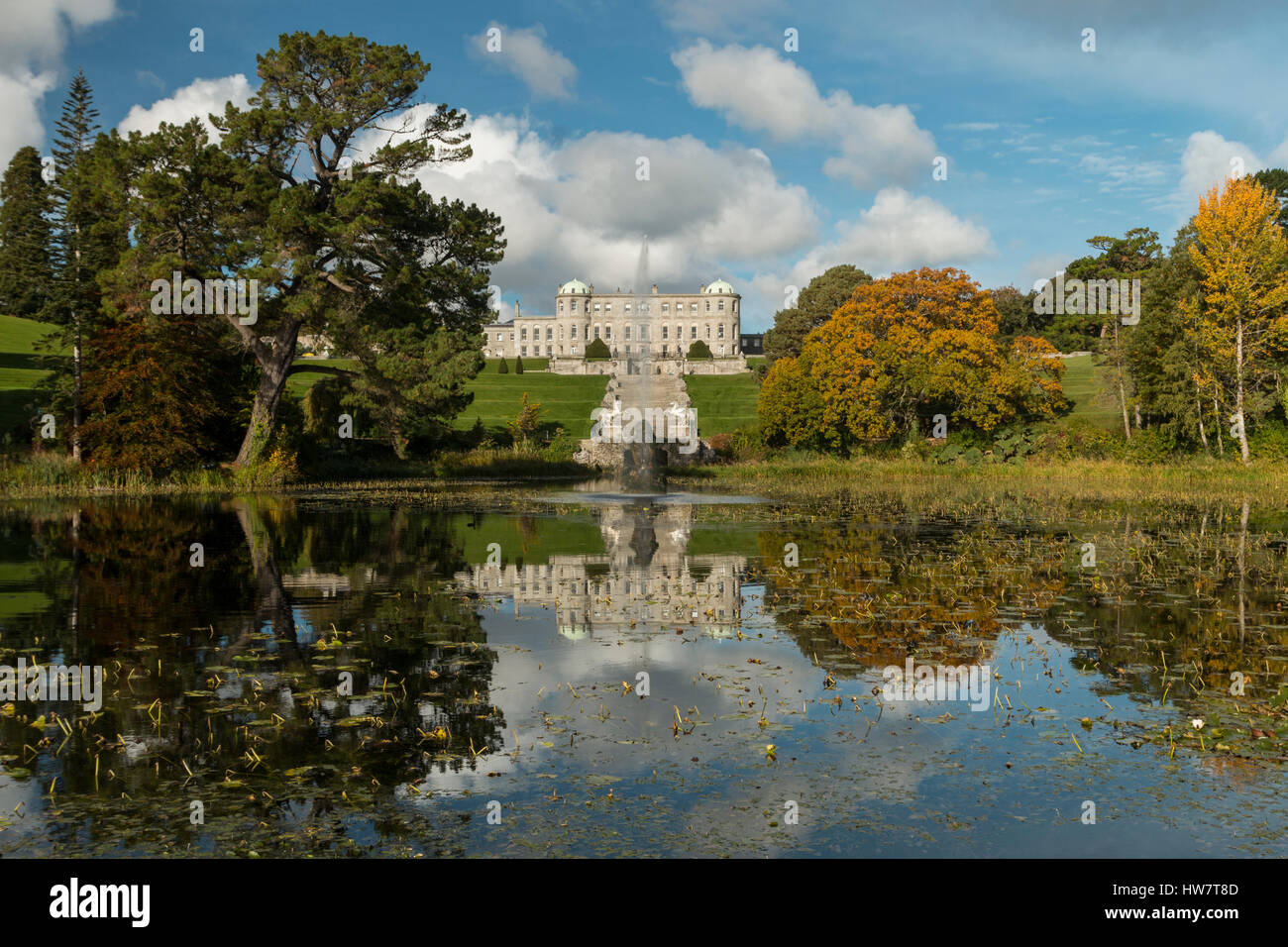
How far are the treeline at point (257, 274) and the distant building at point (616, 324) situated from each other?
12415cm

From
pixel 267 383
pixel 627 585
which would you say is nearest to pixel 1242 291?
pixel 627 585

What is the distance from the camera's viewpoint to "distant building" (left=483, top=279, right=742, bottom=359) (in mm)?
162750

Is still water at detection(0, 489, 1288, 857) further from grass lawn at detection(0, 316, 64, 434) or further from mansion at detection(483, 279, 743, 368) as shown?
mansion at detection(483, 279, 743, 368)

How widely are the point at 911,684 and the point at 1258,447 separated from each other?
128ft

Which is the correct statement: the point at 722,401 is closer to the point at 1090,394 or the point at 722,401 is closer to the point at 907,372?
the point at 1090,394

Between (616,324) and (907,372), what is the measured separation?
12554cm

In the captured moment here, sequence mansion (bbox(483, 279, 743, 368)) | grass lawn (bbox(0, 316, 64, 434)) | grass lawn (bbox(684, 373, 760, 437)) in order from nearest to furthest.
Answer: grass lawn (bbox(0, 316, 64, 434)) → grass lawn (bbox(684, 373, 760, 437)) → mansion (bbox(483, 279, 743, 368))

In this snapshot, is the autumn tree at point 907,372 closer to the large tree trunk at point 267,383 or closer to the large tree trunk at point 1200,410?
the large tree trunk at point 1200,410

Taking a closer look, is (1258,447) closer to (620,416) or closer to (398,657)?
(620,416)

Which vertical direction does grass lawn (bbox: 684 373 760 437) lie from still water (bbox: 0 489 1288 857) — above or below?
above

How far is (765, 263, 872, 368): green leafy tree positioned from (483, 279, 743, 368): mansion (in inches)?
3325

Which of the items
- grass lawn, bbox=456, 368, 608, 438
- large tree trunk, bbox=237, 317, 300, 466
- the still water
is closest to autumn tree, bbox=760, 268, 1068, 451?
grass lawn, bbox=456, 368, 608, 438

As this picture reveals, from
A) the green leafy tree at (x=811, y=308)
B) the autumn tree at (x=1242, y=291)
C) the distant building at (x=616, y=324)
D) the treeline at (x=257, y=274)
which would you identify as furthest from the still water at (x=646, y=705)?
the distant building at (x=616, y=324)
